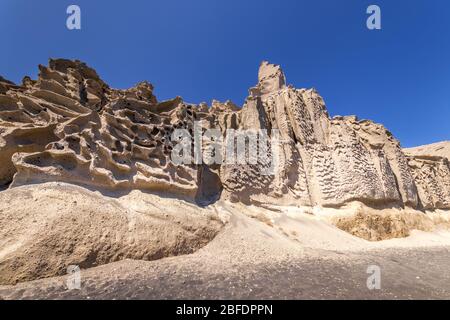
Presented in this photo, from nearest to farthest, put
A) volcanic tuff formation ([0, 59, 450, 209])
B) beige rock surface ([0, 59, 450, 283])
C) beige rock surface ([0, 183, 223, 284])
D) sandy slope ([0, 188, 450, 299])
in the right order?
sandy slope ([0, 188, 450, 299])
beige rock surface ([0, 183, 223, 284])
beige rock surface ([0, 59, 450, 283])
volcanic tuff formation ([0, 59, 450, 209])

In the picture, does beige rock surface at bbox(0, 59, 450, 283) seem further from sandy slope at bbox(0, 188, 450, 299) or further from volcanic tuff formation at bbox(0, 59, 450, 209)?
sandy slope at bbox(0, 188, 450, 299)

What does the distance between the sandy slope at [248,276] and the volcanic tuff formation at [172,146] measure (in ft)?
7.44

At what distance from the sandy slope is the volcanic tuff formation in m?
2.27

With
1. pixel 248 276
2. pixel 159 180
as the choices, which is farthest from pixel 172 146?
pixel 248 276

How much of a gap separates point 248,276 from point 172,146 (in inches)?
191

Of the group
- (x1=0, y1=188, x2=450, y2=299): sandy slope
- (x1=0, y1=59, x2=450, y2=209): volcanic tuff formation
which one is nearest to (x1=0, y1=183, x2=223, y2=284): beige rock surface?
(x1=0, y1=188, x2=450, y2=299): sandy slope

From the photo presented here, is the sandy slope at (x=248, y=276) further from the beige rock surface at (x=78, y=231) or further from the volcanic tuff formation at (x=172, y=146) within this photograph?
the volcanic tuff formation at (x=172, y=146)

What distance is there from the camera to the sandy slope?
3473mm

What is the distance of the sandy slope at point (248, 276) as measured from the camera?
3473 millimetres

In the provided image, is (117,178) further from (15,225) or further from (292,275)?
(292,275)

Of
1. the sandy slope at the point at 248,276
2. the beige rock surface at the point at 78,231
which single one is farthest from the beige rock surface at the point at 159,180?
the sandy slope at the point at 248,276

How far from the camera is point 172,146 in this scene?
313 inches
